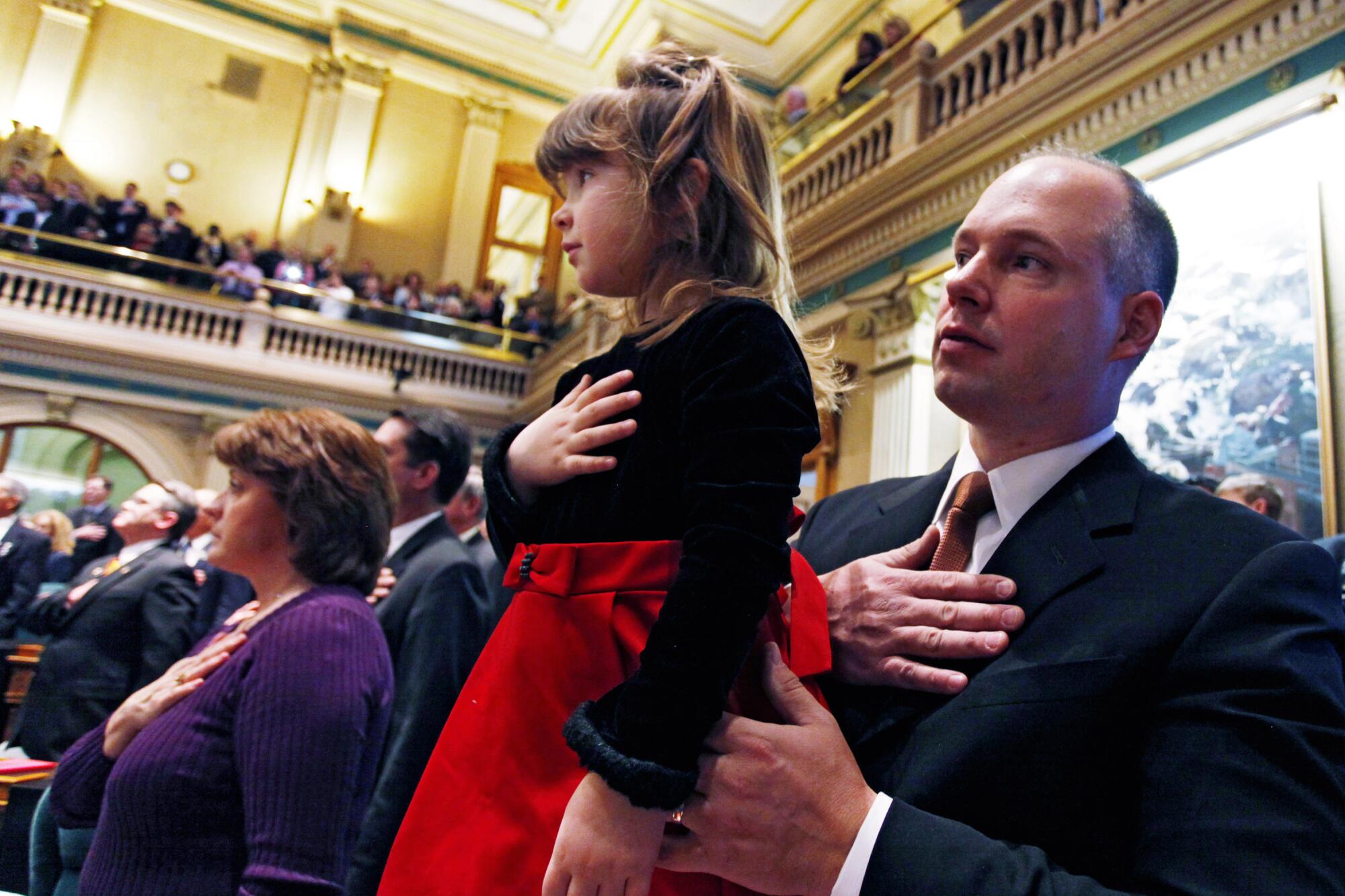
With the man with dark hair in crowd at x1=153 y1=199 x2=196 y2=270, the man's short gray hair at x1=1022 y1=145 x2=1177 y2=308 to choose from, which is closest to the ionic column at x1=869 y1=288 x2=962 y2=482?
the man's short gray hair at x1=1022 y1=145 x2=1177 y2=308

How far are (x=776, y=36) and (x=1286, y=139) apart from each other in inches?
337

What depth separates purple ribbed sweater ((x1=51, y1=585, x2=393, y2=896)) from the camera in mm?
1422

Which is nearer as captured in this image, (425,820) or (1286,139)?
(425,820)

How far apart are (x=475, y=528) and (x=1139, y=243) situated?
2905mm

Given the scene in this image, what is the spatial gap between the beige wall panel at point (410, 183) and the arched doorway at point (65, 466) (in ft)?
13.4

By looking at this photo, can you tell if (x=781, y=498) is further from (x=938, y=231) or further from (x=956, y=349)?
(x=938, y=231)

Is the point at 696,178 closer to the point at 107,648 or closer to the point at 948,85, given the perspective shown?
the point at 107,648

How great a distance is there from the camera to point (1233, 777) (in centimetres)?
81

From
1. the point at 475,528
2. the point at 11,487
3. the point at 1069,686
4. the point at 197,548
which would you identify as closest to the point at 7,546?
the point at 197,548

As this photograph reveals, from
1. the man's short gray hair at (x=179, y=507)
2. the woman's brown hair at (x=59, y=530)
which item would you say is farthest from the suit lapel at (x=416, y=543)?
the woman's brown hair at (x=59, y=530)

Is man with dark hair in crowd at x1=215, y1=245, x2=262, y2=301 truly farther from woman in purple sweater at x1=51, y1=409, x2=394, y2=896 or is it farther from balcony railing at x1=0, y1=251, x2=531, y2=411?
woman in purple sweater at x1=51, y1=409, x2=394, y2=896

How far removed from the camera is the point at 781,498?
2.85 ft

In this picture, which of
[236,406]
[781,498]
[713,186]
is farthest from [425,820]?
[236,406]

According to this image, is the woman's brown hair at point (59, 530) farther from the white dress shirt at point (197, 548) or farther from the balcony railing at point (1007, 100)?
the balcony railing at point (1007, 100)
